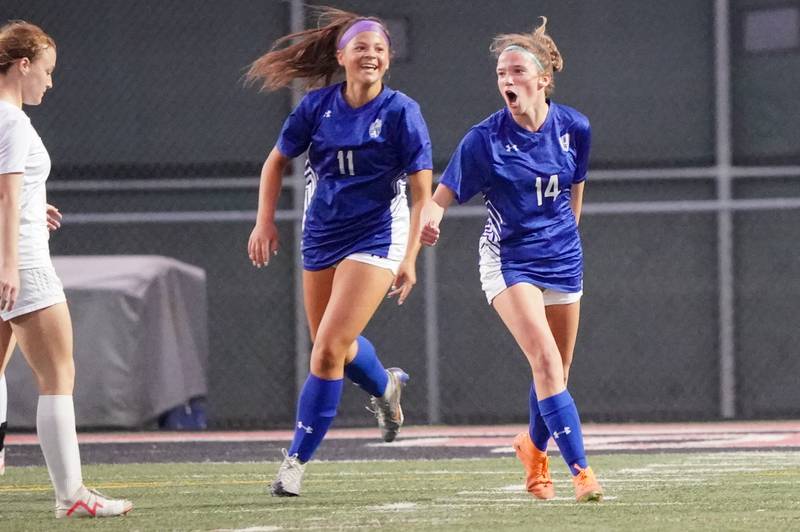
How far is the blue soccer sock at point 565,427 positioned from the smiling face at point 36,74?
2116 millimetres

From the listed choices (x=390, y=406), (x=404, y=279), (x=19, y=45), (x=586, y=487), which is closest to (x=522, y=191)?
(x=404, y=279)

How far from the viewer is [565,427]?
19.0ft

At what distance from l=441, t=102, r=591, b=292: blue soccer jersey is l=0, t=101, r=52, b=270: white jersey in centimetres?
153

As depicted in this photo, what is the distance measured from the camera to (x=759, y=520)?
529 cm

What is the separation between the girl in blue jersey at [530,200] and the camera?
601 centimetres

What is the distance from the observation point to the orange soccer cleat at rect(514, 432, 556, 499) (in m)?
6.18

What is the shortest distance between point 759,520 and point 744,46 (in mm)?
7938

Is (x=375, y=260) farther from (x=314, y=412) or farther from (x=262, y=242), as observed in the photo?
(x=314, y=412)

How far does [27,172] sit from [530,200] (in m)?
1.88

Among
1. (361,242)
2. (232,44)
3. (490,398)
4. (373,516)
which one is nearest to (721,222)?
(490,398)

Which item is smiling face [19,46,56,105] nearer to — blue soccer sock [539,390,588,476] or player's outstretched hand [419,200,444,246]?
player's outstretched hand [419,200,444,246]

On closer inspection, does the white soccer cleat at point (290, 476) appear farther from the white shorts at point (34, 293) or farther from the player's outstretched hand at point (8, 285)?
the player's outstretched hand at point (8, 285)

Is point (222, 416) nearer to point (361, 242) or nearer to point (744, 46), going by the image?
point (744, 46)

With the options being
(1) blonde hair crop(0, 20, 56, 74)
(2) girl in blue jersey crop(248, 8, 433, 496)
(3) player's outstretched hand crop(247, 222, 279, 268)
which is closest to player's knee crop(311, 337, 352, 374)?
(2) girl in blue jersey crop(248, 8, 433, 496)
